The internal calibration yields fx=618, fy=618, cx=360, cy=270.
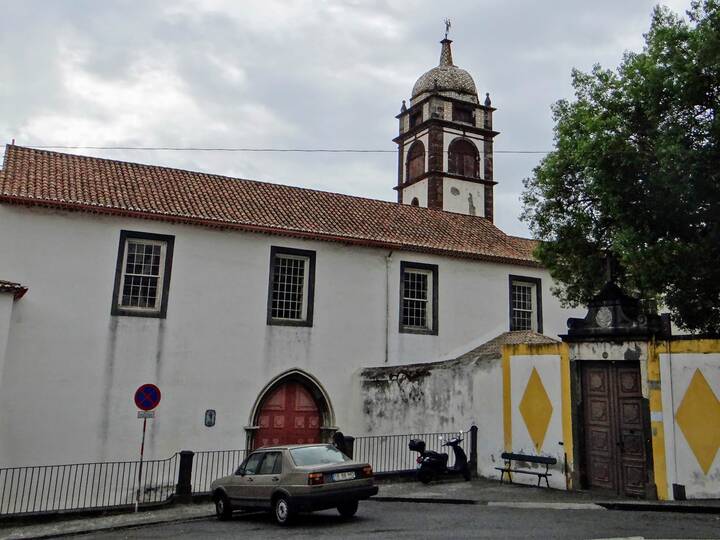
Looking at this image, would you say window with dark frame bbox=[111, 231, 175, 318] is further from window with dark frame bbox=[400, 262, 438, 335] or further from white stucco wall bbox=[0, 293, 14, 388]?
window with dark frame bbox=[400, 262, 438, 335]

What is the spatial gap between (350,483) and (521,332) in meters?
12.9

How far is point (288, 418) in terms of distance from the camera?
18156 mm

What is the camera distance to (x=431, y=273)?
68.6 feet

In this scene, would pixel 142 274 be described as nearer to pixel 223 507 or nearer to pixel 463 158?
pixel 223 507

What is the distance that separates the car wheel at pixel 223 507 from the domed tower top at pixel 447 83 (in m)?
27.2

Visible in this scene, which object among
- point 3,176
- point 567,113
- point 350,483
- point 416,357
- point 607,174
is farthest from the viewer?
point 416,357

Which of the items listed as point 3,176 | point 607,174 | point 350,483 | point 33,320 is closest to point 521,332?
point 607,174

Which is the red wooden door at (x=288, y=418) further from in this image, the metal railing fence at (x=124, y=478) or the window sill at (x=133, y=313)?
the window sill at (x=133, y=313)

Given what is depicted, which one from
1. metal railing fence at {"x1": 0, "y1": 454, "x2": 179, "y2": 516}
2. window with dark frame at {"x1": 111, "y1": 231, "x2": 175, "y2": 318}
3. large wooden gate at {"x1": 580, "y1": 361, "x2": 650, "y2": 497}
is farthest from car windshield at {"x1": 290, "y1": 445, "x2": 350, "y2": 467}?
window with dark frame at {"x1": 111, "y1": 231, "x2": 175, "y2": 318}

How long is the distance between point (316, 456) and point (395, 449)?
290 inches

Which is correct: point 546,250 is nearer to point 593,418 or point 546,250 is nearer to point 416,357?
point 593,418

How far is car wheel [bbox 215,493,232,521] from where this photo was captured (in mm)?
11406

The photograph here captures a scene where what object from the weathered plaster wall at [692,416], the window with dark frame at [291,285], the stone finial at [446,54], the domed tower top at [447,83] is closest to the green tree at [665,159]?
the weathered plaster wall at [692,416]

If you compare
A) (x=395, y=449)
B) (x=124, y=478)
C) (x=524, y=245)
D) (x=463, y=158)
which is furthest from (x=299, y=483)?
(x=463, y=158)
